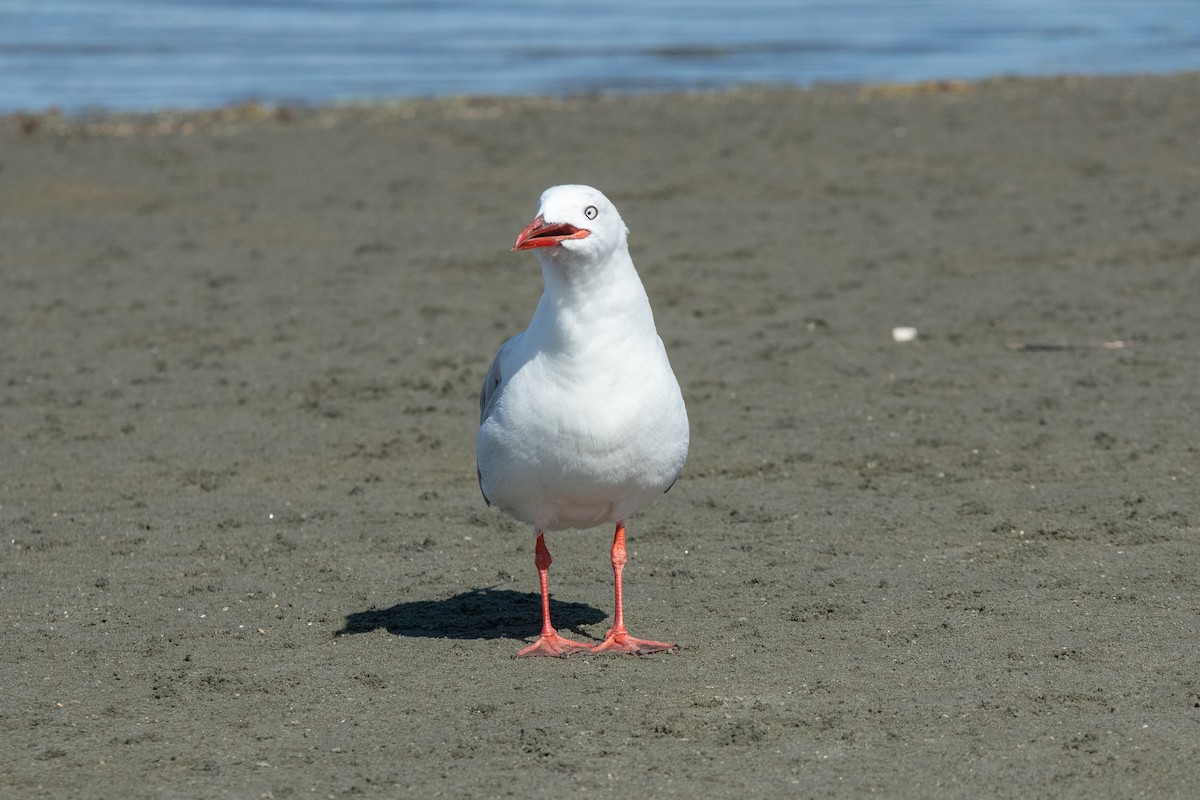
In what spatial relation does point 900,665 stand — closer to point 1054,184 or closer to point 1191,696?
point 1191,696

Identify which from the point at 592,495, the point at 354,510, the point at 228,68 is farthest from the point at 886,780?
the point at 228,68

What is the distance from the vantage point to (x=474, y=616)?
684 centimetres

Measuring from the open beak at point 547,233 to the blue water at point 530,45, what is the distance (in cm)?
1892

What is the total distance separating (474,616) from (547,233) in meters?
2.01

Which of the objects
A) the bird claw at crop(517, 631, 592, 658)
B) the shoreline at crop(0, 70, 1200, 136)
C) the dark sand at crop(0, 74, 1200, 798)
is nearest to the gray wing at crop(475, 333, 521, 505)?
the bird claw at crop(517, 631, 592, 658)

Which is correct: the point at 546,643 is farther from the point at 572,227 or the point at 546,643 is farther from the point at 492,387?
the point at 572,227

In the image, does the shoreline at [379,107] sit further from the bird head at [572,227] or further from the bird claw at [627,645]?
the bird head at [572,227]

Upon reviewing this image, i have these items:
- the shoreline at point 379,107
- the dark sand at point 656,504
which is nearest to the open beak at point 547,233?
the dark sand at point 656,504

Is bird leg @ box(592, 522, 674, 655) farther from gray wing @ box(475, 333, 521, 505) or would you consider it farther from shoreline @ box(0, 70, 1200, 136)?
shoreline @ box(0, 70, 1200, 136)

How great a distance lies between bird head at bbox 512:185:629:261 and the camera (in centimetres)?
551

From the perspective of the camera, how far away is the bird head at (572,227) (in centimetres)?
551

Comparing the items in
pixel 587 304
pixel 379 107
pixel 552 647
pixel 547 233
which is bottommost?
pixel 552 647

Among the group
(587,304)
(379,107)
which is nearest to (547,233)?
(587,304)

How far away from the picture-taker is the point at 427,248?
1416 cm
